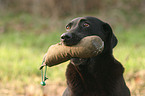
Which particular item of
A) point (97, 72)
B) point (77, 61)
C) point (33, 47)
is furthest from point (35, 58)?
point (77, 61)

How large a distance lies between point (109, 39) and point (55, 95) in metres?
1.97

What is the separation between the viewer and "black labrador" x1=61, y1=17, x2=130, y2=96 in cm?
268

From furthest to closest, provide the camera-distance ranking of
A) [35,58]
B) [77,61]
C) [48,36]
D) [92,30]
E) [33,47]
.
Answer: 1. [48,36]
2. [33,47]
3. [35,58]
4. [92,30]
5. [77,61]

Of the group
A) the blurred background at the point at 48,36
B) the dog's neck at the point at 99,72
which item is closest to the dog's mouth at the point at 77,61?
the dog's neck at the point at 99,72

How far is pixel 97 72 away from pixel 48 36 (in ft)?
26.5

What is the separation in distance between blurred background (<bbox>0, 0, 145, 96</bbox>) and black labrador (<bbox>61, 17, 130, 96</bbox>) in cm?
159

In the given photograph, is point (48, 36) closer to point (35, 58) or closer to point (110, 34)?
point (35, 58)

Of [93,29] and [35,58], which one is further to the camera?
[35,58]

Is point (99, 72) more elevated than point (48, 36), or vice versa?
point (48, 36)

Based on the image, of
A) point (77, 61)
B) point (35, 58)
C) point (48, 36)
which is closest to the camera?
point (77, 61)

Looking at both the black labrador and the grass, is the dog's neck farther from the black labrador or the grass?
the grass

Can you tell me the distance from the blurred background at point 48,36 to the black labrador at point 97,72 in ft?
5.21

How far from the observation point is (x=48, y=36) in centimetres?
1062

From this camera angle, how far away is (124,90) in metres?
2.74
